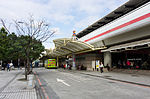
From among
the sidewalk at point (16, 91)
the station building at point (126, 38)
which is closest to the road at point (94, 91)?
the sidewalk at point (16, 91)

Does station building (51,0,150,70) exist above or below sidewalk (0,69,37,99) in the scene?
above

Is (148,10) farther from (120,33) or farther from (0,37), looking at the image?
(0,37)

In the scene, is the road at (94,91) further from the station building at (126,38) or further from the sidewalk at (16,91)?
the station building at (126,38)

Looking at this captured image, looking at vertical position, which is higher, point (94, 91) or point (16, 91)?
point (16, 91)

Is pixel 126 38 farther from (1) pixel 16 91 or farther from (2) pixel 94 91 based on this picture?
(1) pixel 16 91

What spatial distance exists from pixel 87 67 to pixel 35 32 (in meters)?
19.5

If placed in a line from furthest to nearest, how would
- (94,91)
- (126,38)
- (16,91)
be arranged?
1. (126,38)
2. (94,91)
3. (16,91)

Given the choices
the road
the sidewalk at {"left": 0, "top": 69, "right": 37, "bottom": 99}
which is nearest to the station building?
the road

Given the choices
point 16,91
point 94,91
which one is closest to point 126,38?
point 94,91

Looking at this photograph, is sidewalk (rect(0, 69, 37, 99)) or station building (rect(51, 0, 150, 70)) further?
station building (rect(51, 0, 150, 70))

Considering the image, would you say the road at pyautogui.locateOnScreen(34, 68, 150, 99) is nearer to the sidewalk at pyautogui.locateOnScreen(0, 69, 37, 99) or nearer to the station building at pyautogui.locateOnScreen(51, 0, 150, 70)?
the sidewalk at pyautogui.locateOnScreen(0, 69, 37, 99)

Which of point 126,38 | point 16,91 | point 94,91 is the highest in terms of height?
point 126,38

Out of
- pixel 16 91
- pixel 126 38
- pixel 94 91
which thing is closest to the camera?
pixel 16 91

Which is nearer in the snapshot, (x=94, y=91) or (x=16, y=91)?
(x=16, y=91)
